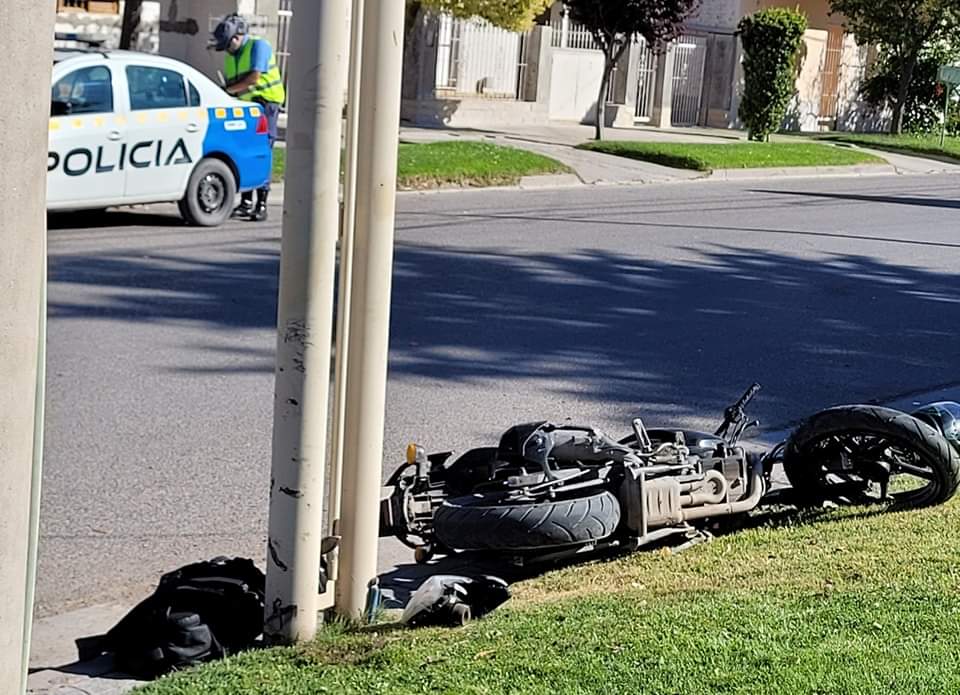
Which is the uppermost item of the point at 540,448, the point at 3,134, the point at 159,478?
the point at 3,134

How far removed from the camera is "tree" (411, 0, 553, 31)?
25281 mm

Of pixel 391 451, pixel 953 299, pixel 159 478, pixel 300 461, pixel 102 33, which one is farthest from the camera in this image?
pixel 102 33

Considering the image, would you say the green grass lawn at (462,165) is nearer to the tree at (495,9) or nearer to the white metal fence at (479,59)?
the tree at (495,9)

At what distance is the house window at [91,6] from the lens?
26422 mm

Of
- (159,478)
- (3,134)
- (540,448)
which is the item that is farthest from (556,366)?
(3,134)

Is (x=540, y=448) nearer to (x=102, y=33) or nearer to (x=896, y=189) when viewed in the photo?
(x=896, y=189)

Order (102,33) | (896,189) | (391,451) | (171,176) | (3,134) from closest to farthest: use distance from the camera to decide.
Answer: (3,134) < (391,451) < (171,176) < (896,189) < (102,33)

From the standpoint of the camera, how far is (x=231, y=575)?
467 cm

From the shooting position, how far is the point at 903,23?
34.7 m

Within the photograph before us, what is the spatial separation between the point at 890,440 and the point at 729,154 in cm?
2024

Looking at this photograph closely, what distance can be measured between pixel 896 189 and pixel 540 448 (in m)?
20.1

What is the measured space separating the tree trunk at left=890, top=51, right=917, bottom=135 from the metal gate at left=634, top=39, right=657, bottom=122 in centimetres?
595

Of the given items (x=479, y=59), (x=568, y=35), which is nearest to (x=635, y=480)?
(x=479, y=59)

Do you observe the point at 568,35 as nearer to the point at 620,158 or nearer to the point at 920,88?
the point at 620,158
